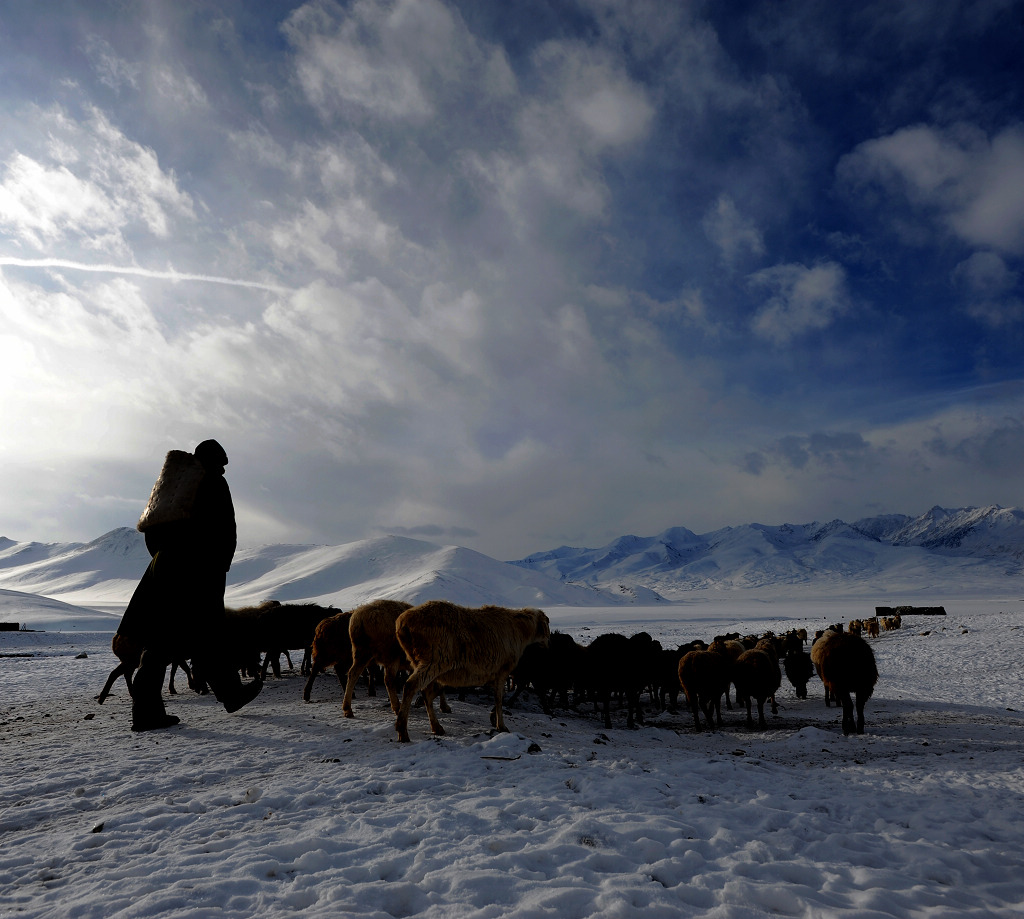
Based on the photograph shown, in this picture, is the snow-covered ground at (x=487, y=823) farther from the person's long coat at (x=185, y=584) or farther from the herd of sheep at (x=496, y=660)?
the person's long coat at (x=185, y=584)

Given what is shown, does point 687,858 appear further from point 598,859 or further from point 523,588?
point 523,588

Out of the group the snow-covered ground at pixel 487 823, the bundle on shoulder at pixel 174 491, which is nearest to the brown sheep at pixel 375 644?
the snow-covered ground at pixel 487 823

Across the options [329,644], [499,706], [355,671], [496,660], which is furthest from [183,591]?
[499,706]

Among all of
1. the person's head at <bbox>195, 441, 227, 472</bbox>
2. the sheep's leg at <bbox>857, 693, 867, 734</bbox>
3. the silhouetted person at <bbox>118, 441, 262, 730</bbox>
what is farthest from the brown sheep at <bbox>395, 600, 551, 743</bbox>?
the sheep's leg at <bbox>857, 693, 867, 734</bbox>

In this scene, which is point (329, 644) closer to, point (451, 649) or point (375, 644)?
point (375, 644)

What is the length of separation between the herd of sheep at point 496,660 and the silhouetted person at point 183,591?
1.88 metres

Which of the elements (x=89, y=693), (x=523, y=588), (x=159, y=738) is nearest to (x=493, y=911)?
(x=159, y=738)

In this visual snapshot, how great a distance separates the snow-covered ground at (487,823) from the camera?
3381 mm

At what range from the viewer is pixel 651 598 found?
177000 millimetres

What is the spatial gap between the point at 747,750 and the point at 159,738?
857cm

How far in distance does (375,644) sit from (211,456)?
13.5ft

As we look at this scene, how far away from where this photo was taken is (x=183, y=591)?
26.9ft

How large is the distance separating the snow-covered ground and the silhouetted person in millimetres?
623

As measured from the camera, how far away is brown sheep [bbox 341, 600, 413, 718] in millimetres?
8734
